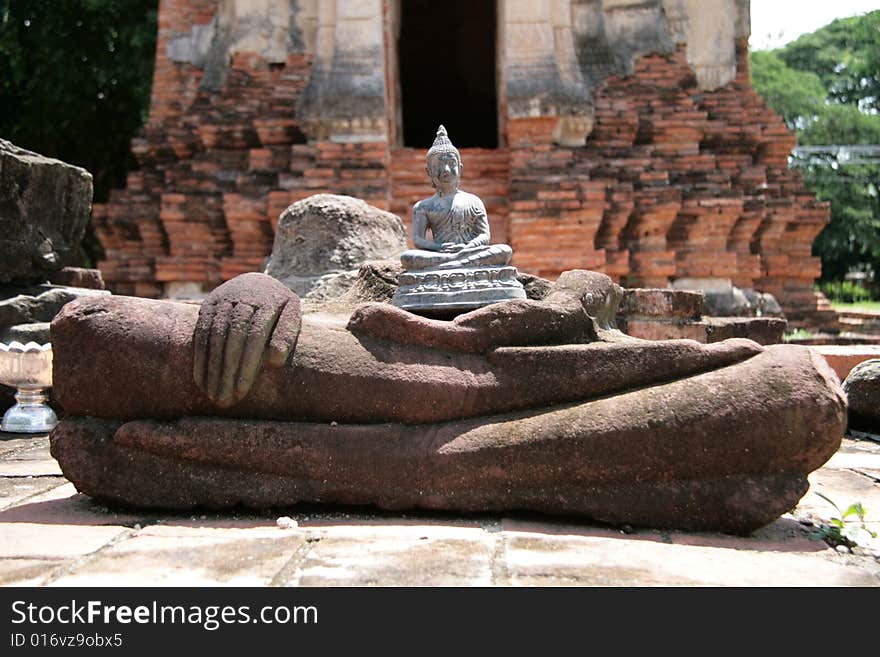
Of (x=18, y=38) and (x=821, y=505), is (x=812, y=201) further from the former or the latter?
(x=18, y=38)

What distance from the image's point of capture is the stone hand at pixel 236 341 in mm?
2793

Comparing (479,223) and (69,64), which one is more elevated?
(69,64)

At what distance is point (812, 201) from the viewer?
9.32 meters

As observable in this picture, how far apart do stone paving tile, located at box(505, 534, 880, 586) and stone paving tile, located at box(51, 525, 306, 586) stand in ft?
2.19

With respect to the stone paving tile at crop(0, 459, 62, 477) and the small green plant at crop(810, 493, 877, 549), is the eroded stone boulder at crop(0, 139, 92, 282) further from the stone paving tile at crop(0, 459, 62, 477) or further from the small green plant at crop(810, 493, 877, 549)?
the small green plant at crop(810, 493, 877, 549)

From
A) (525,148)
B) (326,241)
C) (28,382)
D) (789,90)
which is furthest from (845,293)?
(28,382)

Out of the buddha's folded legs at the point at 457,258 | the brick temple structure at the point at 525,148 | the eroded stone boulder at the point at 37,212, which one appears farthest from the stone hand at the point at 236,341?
the brick temple structure at the point at 525,148

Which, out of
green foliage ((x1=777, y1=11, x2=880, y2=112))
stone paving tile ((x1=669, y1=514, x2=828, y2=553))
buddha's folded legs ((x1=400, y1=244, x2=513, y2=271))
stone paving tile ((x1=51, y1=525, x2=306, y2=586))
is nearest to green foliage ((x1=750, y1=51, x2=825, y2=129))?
green foliage ((x1=777, y1=11, x2=880, y2=112))

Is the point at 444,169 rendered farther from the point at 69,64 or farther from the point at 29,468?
the point at 69,64

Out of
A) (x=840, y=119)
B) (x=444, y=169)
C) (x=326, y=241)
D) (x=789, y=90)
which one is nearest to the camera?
(x=444, y=169)

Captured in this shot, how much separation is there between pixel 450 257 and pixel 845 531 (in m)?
1.84

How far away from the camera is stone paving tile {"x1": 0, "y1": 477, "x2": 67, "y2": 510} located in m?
3.25

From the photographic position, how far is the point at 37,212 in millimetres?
5477
